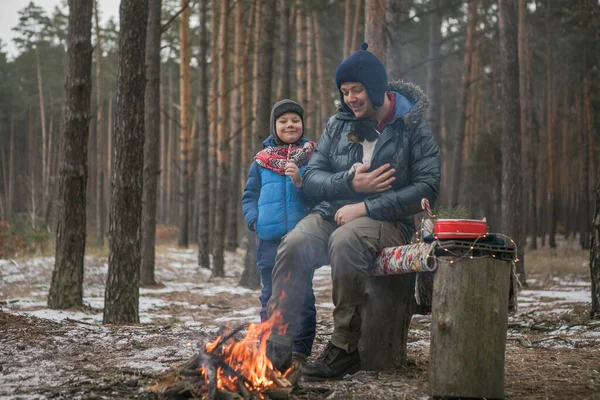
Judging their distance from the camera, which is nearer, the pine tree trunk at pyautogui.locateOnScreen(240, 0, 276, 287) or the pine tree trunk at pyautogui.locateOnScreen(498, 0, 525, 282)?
the pine tree trunk at pyautogui.locateOnScreen(240, 0, 276, 287)

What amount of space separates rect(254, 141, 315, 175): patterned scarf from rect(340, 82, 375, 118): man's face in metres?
0.64

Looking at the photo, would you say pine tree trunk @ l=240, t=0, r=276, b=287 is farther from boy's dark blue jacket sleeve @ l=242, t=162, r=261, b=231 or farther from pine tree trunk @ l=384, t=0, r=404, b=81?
boy's dark blue jacket sleeve @ l=242, t=162, r=261, b=231

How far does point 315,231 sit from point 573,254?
730 inches

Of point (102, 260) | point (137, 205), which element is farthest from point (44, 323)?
point (102, 260)

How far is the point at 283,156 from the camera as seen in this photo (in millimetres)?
5008

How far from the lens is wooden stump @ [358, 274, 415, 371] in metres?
4.47

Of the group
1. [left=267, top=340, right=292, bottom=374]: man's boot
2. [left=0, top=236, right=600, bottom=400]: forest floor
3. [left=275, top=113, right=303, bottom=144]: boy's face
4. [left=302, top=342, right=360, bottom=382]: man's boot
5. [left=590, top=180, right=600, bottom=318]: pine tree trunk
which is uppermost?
[left=275, top=113, right=303, bottom=144]: boy's face

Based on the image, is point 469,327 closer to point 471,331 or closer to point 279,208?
point 471,331

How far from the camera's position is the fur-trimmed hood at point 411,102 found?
4.37 meters

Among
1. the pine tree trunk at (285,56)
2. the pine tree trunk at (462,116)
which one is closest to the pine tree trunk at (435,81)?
the pine tree trunk at (462,116)

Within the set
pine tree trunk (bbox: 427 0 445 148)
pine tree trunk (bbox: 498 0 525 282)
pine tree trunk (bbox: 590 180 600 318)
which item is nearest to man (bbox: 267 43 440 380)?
pine tree trunk (bbox: 590 180 600 318)

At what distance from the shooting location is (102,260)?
559 inches

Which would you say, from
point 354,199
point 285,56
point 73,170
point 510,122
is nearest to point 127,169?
point 73,170

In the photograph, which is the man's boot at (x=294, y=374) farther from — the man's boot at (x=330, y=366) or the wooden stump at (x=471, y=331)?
the wooden stump at (x=471, y=331)
